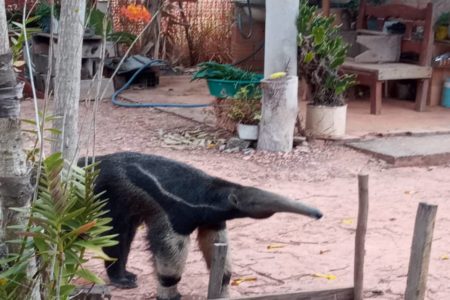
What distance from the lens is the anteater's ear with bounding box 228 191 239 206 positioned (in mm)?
4242

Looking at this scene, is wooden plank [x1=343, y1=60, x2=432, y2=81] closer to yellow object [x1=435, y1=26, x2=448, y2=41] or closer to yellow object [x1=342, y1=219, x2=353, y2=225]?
yellow object [x1=435, y1=26, x2=448, y2=41]

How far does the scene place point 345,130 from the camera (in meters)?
8.96

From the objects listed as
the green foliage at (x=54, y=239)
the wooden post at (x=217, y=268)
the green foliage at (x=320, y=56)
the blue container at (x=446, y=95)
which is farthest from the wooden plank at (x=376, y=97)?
the green foliage at (x=54, y=239)

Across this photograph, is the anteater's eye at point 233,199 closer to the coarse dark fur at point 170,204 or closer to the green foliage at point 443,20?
the coarse dark fur at point 170,204

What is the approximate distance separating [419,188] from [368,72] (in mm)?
3061

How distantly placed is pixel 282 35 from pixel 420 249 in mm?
5145

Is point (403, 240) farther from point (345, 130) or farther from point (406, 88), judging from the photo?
point (406, 88)

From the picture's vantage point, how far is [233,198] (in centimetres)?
426

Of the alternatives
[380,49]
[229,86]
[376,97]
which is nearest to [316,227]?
[229,86]

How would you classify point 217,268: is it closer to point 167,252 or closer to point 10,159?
point 167,252

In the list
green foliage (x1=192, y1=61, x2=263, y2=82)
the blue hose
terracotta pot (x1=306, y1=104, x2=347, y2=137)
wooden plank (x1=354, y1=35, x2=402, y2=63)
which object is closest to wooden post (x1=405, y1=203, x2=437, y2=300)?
terracotta pot (x1=306, y1=104, x2=347, y2=137)

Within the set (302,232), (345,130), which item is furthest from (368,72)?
(302,232)

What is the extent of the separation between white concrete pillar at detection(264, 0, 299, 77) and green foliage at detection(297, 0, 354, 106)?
3.2 inches

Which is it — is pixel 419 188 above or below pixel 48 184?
below
